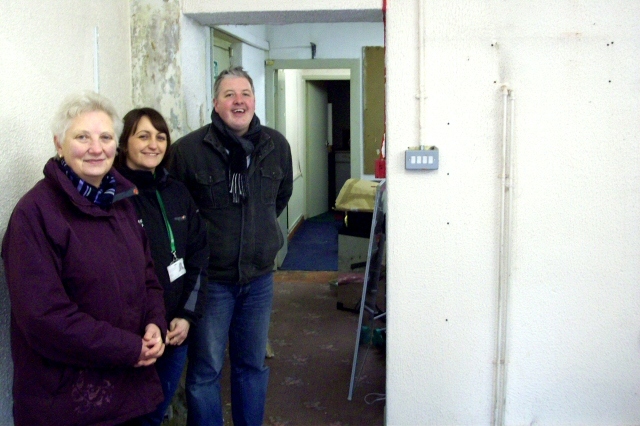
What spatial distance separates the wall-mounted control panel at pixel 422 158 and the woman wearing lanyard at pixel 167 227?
2.97ft

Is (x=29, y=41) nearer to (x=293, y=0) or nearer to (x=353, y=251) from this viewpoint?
(x=293, y=0)

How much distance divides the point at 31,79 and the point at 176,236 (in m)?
0.63

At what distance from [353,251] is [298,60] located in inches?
77.8

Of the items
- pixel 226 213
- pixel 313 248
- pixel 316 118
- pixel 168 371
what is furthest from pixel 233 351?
pixel 316 118

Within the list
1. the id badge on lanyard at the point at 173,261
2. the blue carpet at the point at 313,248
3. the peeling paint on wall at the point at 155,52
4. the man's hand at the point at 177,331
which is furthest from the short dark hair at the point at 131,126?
the blue carpet at the point at 313,248

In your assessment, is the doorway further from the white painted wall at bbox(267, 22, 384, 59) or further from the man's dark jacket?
the man's dark jacket

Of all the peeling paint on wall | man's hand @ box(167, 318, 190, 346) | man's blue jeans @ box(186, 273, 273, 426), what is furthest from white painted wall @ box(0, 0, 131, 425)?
man's blue jeans @ box(186, 273, 273, 426)

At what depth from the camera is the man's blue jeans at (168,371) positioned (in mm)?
2146

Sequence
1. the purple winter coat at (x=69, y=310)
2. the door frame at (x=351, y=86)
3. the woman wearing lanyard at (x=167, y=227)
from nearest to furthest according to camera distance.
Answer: the purple winter coat at (x=69, y=310) < the woman wearing lanyard at (x=167, y=227) < the door frame at (x=351, y=86)

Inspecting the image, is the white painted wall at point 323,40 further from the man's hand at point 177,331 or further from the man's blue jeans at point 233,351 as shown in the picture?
the man's hand at point 177,331

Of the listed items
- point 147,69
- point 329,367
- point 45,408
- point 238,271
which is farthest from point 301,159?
point 45,408

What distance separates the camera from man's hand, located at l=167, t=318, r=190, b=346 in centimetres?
206

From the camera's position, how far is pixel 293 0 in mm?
2643

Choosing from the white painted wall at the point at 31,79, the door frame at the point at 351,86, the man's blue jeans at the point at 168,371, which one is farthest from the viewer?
the door frame at the point at 351,86
